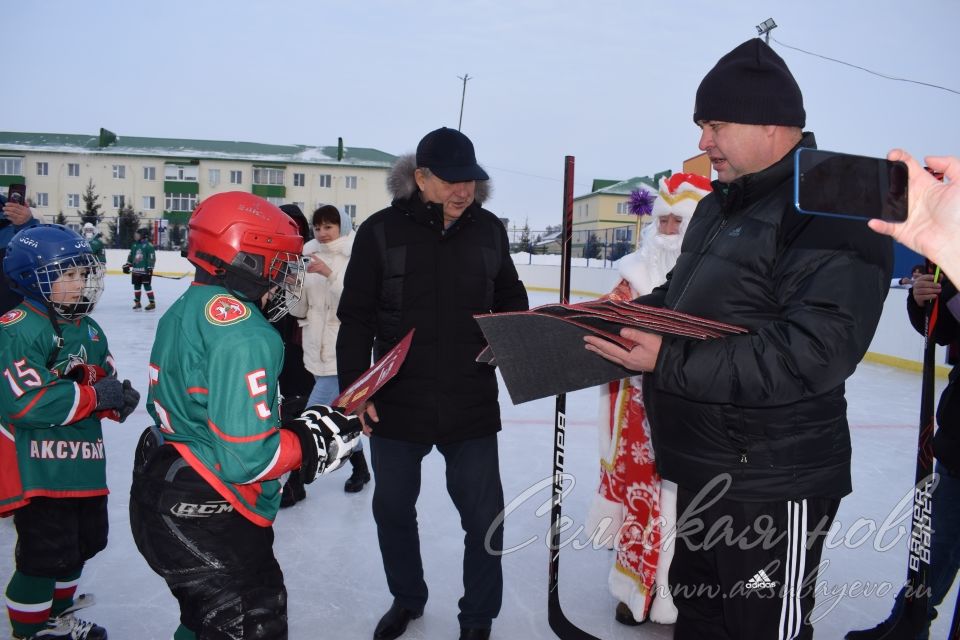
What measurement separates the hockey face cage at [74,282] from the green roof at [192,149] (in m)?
43.4

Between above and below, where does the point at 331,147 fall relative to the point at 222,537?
above

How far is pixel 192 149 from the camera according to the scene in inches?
1882

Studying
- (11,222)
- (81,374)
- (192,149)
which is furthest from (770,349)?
(192,149)

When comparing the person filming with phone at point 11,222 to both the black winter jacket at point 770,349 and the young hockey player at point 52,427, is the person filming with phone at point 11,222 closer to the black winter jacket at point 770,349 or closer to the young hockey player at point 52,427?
the young hockey player at point 52,427

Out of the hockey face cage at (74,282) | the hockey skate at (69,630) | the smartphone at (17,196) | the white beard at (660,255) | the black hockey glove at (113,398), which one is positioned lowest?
the hockey skate at (69,630)

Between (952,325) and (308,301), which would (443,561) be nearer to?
(308,301)

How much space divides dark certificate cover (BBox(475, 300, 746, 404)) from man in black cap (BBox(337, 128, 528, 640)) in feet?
2.69

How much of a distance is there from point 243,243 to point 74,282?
3.52ft

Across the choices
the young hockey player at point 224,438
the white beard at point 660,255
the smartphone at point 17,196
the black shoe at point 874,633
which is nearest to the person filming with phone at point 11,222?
the smartphone at point 17,196

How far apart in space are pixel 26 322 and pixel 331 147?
158ft

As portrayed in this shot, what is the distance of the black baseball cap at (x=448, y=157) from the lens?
239cm

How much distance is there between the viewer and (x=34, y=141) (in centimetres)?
4816

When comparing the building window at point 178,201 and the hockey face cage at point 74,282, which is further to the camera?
the building window at point 178,201

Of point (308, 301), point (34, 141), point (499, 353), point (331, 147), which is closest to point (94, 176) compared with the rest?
point (34, 141)
